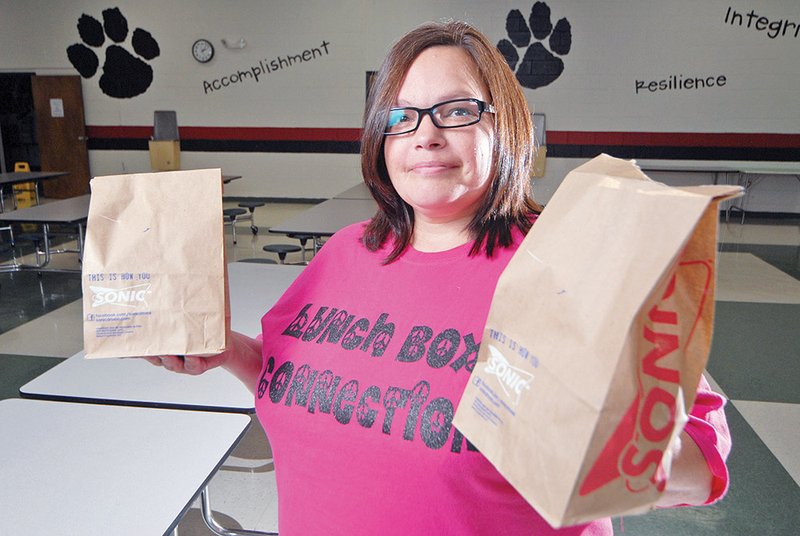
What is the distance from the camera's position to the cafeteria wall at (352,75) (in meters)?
7.61

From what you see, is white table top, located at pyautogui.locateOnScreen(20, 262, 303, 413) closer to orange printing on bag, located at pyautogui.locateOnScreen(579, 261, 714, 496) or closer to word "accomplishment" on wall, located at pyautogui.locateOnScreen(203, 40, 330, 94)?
orange printing on bag, located at pyautogui.locateOnScreen(579, 261, 714, 496)

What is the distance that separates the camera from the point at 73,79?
29.3 ft

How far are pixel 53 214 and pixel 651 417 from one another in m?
4.97

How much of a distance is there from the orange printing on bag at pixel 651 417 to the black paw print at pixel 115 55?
968 cm

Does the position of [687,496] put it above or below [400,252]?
below

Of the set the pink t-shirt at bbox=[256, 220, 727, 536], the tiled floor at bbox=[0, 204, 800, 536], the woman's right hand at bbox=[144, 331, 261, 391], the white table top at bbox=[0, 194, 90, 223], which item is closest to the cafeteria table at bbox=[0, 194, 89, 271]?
the white table top at bbox=[0, 194, 90, 223]

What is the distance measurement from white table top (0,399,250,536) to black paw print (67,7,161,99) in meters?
8.57

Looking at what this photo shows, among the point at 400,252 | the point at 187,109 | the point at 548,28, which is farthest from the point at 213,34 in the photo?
the point at 400,252

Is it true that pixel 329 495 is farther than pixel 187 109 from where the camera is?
No

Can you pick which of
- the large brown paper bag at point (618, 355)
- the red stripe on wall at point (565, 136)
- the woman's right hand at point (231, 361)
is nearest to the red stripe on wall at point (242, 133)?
the red stripe on wall at point (565, 136)

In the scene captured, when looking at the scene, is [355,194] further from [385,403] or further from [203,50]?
[203,50]

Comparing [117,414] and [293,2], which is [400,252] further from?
[293,2]

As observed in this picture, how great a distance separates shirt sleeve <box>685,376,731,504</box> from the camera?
708mm

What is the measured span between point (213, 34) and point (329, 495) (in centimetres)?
901
